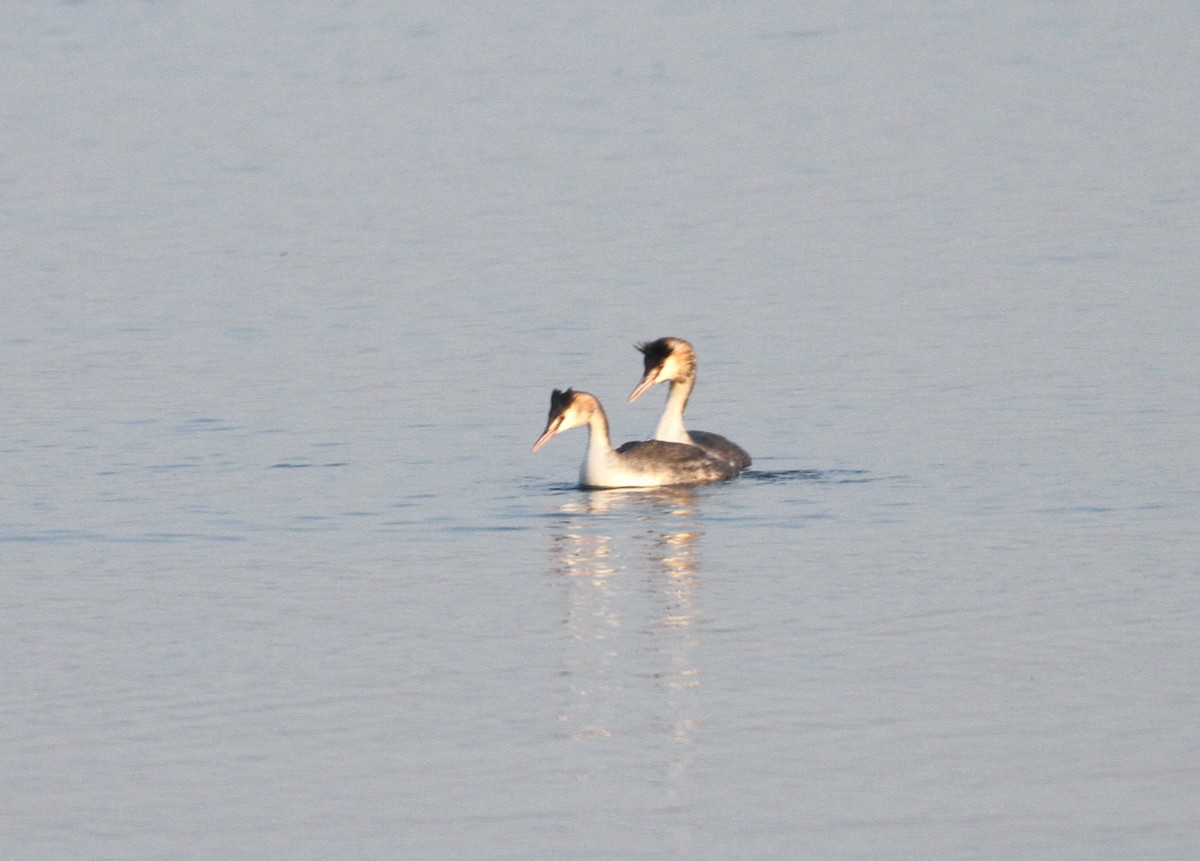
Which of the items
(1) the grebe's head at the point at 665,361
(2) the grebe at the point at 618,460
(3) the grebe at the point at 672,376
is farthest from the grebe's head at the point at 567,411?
(1) the grebe's head at the point at 665,361

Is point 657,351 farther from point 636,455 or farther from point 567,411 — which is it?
point 567,411

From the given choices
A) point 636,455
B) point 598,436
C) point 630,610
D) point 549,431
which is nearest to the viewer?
point 630,610

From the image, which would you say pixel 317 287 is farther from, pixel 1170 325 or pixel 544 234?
pixel 1170 325

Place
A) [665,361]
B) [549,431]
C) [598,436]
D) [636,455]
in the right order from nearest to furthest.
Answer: [549,431]
[598,436]
[636,455]
[665,361]

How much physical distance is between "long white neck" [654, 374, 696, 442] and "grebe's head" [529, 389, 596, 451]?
0.94 meters

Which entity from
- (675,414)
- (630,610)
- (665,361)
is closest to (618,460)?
(675,414)

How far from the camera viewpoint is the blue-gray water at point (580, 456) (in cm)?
886

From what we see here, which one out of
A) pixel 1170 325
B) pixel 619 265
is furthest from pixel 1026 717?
pixel 619 265

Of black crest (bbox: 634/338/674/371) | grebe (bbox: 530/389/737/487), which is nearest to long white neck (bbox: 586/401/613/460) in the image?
grebe (bbox: 530/389/737/487)

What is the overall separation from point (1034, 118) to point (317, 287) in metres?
10.8

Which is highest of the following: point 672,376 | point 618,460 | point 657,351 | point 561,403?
point 657,351

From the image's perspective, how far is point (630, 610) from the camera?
459 inches

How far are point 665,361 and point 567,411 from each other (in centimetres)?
130

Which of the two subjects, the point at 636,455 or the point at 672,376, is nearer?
the point at 636,455
